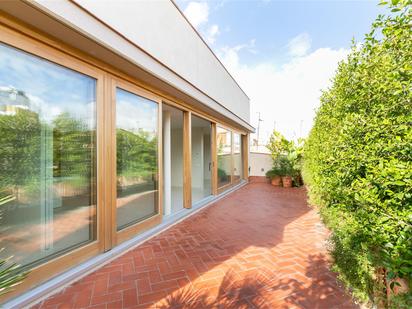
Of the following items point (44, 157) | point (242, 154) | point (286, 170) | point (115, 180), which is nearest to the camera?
point (44, 157)

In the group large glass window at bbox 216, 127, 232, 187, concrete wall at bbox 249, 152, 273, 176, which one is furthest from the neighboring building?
concrete wall at bbox 249, 152, 273, 176

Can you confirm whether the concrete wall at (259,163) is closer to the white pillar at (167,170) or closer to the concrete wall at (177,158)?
the concrete wall at (177,158)

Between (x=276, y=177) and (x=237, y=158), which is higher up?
(x=237, y=158)

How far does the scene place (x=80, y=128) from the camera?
10.3 ft

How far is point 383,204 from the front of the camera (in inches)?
63.0

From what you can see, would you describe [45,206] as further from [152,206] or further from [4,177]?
[152,206]

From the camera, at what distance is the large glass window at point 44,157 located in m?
2.42

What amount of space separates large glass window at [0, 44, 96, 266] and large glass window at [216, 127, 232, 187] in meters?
5.96

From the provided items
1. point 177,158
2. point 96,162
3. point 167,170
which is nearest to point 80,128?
point 96,162

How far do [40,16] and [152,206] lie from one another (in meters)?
3.71

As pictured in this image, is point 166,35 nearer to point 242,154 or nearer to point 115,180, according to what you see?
point 115,180

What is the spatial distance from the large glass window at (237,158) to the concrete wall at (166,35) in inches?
147

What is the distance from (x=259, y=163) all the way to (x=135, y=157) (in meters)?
11.4

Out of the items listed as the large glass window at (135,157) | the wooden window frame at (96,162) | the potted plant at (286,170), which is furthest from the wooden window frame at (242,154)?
A: the wooden window frame at (96,162)
